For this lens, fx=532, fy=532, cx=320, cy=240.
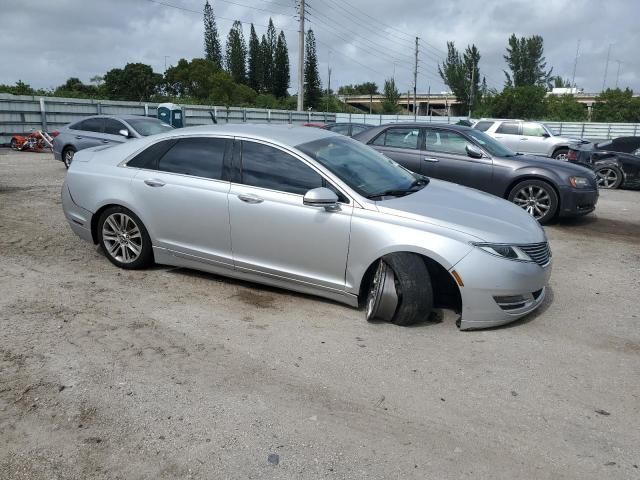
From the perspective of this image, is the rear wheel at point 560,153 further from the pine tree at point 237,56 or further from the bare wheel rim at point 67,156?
the pine tree at point 237,56

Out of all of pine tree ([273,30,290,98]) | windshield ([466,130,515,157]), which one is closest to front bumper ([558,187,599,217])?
windshield ([466,130,515,157])

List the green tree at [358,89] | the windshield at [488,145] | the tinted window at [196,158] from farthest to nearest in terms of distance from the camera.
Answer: the green tree at [358,89] < the windshield at [488,145] < the tinted window at [196,158]

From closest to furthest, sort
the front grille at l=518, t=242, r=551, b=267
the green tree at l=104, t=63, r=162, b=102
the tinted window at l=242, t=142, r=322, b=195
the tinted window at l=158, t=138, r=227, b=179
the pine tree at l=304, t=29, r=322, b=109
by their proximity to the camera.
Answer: the front grille at l=518, t=242, r=551, b=267
the tinted window at l=242, t=142, r=322, b=195
the tinted window at l=158, t=138, r=227, b=179
the green tree at l=104, t=63, r=162, b=102
the pine tree at l=304, t=29, r=322, b=109

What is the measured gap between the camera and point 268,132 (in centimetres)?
505

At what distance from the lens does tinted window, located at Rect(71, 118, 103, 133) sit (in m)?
13.3

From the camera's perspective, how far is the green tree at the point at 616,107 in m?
60.3

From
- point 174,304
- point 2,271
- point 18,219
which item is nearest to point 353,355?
point 174,304

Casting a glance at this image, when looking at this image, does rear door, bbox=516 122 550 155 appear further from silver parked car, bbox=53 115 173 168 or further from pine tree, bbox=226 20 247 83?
pine tree, bbox=226 20 247 83

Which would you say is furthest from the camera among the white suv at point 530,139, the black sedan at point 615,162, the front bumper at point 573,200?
the white suv at point 530,139

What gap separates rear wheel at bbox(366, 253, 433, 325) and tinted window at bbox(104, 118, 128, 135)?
1045 centimetres

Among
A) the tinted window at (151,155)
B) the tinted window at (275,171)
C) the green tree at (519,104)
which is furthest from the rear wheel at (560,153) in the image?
the green tree at (519,104)

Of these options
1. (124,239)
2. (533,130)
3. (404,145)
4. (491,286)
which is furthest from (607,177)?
(124,239)

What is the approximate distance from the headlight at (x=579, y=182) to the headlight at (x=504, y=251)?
16.1 ft

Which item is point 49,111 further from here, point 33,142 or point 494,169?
point 494,169
